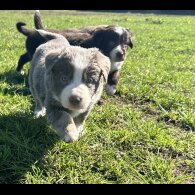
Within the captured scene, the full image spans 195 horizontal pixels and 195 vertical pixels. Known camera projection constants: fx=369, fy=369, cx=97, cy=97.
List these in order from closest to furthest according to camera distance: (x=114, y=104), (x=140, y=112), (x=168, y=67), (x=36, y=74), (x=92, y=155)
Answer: (x=92, y=155)
(x=36, y=74)
(x=140, y=112)
(x=114, y=104)
(x=168, y=67)

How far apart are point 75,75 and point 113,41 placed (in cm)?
326

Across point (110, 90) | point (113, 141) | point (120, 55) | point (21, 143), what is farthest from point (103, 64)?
point (120, 55)

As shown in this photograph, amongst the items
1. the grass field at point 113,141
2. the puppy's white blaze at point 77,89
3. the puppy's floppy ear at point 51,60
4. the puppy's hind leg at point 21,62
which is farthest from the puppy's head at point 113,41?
the puppy's white blaze at point 77,89

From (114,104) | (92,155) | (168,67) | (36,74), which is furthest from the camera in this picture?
(168,67)

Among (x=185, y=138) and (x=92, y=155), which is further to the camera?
(x=185, y=138)

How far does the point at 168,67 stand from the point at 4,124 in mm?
5169

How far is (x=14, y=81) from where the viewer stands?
22.1ft

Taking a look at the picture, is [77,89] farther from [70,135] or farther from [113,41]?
[113,41]

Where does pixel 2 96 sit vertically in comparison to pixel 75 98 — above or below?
below

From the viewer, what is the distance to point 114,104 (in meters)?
5.98

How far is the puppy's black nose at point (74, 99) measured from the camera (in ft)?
12.2

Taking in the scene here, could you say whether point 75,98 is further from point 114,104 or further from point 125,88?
point 125,88
